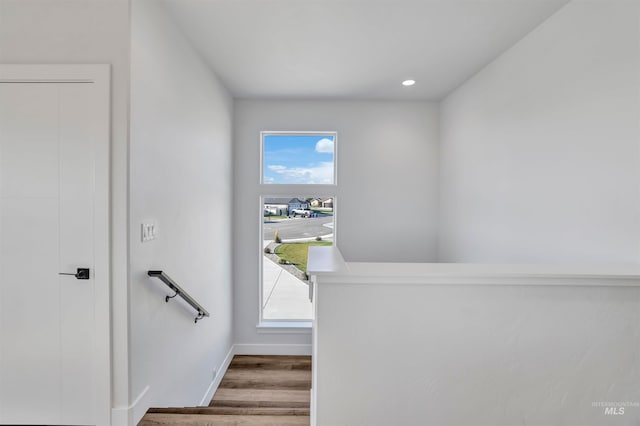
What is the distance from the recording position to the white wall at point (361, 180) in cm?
366

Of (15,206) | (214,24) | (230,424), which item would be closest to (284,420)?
(230,424)

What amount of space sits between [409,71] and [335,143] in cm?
122

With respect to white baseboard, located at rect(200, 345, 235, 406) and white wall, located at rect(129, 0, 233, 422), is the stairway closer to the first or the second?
white baseboard, located at rect(200, 345, 235, 406)

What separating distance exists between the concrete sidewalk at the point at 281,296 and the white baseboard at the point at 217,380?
2.00 ft

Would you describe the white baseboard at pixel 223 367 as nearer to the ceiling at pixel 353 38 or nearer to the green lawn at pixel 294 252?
the green lawn at pixel 294 252

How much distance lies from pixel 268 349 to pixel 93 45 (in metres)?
3.46

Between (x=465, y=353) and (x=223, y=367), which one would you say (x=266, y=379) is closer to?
(x=223, y=367)

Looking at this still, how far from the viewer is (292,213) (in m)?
3.86

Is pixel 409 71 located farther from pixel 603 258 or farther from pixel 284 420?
pixel 284 420

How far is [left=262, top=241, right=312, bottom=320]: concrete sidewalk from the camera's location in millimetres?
3863

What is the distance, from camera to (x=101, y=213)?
1.59 meters

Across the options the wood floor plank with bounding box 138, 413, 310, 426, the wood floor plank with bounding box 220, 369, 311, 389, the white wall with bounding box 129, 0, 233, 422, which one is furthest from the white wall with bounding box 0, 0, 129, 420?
the wood floor plank with bounding box 220, 369, 311, 389

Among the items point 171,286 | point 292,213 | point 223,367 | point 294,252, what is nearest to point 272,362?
point 223,367

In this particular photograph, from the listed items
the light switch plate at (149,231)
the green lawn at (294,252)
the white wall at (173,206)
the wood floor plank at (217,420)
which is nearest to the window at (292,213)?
the green lawn at (294,252)
